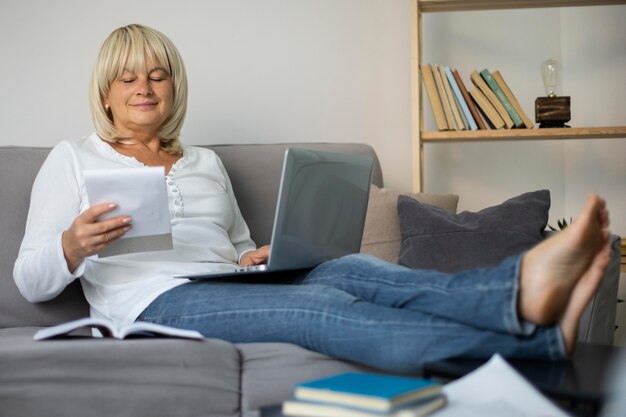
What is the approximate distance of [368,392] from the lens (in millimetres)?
1075

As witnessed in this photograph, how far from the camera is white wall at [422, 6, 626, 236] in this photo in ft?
11.0

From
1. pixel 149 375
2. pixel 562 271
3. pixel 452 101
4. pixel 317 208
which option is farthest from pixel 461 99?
pixel 149 375

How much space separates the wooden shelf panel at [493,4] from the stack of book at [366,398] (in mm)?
2176

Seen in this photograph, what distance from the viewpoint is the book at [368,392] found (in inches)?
41.7

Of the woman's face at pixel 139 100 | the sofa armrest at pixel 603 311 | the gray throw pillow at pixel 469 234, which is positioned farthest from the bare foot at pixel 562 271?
the woman's face at pixel 139 100

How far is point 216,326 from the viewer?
1.72m

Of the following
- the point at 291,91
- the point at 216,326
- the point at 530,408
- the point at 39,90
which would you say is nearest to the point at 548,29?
the point at 291,91

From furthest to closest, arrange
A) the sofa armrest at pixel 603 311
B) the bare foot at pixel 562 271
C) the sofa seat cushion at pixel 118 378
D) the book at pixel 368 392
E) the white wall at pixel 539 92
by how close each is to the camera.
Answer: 1. the white wall at pixel 539 92
2. the sofa armrest at pixel 603 311
3. the sofa seat cushion at pixel 118 378
4. the bare foot at pixel 562 271
5. the book at pixel 368 392

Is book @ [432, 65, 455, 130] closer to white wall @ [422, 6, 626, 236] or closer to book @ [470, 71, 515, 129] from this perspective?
book @ [470, 71, 515, 129]

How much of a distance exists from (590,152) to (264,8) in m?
1.49

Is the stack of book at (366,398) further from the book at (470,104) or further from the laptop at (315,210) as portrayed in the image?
the book at (470,104)

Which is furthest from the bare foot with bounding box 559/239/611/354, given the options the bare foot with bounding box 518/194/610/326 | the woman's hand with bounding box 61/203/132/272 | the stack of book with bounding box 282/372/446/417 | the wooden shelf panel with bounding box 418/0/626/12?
the wooden shelf panel with bounding box 418/0/626/12

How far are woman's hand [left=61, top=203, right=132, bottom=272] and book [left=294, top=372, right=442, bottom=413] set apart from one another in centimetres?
74

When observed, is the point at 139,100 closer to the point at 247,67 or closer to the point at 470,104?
the point at 247,67
